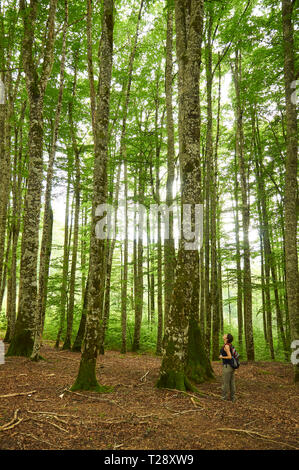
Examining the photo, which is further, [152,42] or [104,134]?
[152,42]

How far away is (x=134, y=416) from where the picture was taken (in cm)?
452

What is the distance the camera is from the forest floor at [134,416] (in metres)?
3.61

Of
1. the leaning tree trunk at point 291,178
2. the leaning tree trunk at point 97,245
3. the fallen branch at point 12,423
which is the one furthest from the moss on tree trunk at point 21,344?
the leaning tree trunk at point 291,178

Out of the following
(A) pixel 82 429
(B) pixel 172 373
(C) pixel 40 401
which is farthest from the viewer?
(B) pixel 172 373

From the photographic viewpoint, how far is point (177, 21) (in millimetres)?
8594

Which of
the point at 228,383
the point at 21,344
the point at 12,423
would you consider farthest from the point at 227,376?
the point at 21,344

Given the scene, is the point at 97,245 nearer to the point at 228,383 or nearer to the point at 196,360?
the point at 228,383

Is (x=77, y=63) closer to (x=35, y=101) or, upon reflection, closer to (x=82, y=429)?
(x=35, y=101)

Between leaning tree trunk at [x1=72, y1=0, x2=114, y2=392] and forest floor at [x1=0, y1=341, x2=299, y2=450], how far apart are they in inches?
18.0

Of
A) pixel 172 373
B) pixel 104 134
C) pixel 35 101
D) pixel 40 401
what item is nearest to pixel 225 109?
pixel 35 101

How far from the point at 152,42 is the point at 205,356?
51.5 feet

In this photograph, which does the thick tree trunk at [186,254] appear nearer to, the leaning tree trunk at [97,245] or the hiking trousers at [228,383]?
the hiking trousers at [228,383]

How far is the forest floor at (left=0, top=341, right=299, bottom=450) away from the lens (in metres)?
3.61

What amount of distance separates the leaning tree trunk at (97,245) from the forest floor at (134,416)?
1.50 feet
